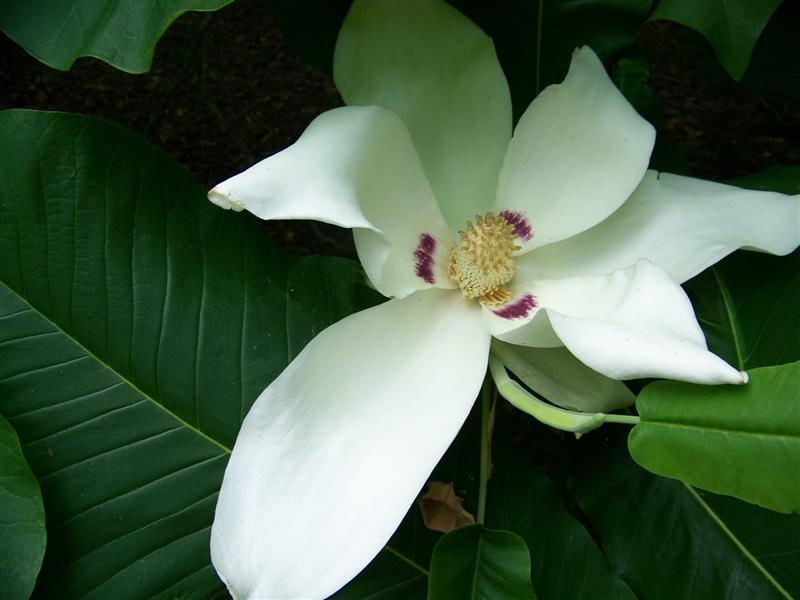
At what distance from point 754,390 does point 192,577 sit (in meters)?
0.57

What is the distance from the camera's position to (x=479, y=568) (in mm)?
771

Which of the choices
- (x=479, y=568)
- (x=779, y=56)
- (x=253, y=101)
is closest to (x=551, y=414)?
(x=479, y=568)

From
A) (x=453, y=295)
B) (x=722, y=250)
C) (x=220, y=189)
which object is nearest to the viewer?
(x=220, y=189)

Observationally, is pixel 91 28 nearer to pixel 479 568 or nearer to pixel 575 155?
pixel 575 155

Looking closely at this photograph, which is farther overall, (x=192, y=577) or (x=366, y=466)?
(x=192, y=577)

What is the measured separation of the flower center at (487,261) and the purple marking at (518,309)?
0.01 m

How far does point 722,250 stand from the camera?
0.74m

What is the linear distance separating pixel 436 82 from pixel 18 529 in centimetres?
58

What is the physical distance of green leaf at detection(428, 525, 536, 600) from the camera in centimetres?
76

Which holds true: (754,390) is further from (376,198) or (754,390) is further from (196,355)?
(196,355)

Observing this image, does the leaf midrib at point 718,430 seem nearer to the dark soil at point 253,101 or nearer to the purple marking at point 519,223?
the purple marking at point 519,223

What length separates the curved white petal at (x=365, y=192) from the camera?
0.61m

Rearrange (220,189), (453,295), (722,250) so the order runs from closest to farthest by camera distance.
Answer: (220,189) → (722,250) → (453,295)

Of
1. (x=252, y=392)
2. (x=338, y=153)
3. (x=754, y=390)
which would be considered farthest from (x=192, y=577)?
(x=754, y=390)
